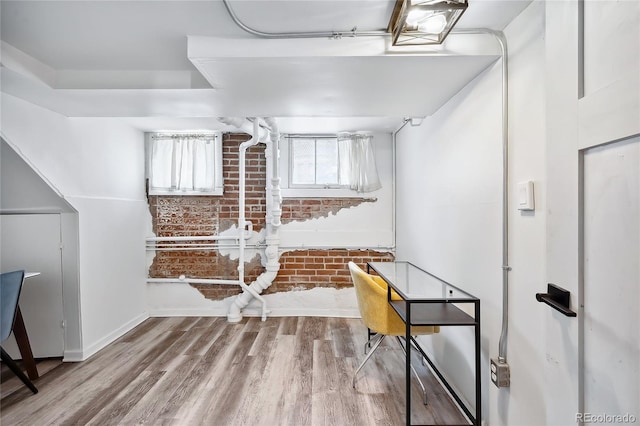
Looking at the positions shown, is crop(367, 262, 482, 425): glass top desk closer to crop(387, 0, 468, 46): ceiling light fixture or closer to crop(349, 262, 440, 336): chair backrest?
crop(349, 262, 440, 336): chair backrest

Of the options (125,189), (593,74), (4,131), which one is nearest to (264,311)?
(125,189)

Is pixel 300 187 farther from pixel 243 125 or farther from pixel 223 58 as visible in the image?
pixel 223 58

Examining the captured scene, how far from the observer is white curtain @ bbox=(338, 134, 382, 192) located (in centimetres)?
359

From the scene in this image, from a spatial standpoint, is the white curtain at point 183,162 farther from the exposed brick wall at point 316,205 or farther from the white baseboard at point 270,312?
the white baseboard at point 270,312

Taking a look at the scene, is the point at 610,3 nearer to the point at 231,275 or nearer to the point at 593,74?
the point at 593,74

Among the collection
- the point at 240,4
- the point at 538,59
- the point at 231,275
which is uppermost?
the point at 240,4

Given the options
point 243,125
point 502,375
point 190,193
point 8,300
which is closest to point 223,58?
point 243,125

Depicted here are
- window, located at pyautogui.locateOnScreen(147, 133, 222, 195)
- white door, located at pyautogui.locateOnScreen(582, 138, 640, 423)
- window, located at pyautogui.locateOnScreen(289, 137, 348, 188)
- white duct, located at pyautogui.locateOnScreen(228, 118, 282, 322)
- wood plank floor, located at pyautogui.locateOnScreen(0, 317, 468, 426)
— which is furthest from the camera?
window, located at pyautogui.locateOnScreen(289, 137, 348, 188)

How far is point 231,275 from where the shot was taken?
3682 millimetres

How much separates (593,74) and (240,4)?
133cm

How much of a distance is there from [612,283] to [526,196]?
601mm

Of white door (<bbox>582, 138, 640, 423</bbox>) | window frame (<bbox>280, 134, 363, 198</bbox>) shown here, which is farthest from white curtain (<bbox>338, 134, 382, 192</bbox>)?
white door (<bbox>582, 138, 640, 423</bbox>)

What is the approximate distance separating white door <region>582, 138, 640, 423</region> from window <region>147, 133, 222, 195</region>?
3458 mm

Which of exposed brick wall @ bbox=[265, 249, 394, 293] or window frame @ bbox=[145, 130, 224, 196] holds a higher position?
window frame @ bbox=[145, 130, 224, 196]
